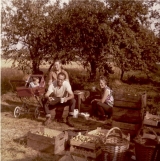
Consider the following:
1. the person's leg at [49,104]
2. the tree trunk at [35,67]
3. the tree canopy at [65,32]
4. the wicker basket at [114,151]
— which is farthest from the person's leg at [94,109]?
the tree trunk at [35,67]

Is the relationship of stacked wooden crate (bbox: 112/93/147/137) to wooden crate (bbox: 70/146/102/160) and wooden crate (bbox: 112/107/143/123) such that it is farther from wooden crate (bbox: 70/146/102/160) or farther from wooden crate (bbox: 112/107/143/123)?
wooden crate (bbox: 70/146/102/160)

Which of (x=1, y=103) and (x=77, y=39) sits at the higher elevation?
(x=77, y=39)

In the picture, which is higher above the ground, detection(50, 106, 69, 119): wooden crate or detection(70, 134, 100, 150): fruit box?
detection(50, 106, 69, 119): wooden crate

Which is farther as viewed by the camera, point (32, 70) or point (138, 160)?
point (32, 70)

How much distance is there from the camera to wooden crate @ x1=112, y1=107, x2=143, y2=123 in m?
7.03

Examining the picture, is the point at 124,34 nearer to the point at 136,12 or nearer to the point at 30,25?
the point at 136,12

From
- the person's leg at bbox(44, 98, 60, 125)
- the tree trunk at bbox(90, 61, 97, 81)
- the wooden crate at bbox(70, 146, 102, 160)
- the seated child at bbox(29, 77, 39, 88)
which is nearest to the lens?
the wooden crate at bbox(70, 146, 102, 160)

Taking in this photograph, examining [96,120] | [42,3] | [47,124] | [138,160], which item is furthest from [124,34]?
[138,160]

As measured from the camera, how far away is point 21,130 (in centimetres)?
783

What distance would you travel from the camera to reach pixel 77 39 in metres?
13.7

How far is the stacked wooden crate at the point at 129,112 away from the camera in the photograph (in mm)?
6972

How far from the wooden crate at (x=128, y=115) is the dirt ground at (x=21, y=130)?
1012 millimetres

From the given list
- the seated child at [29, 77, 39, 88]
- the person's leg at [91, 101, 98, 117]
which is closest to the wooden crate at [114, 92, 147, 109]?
the person's leg at [91, 101, 98, 117]

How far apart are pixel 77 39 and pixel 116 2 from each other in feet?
12.8
